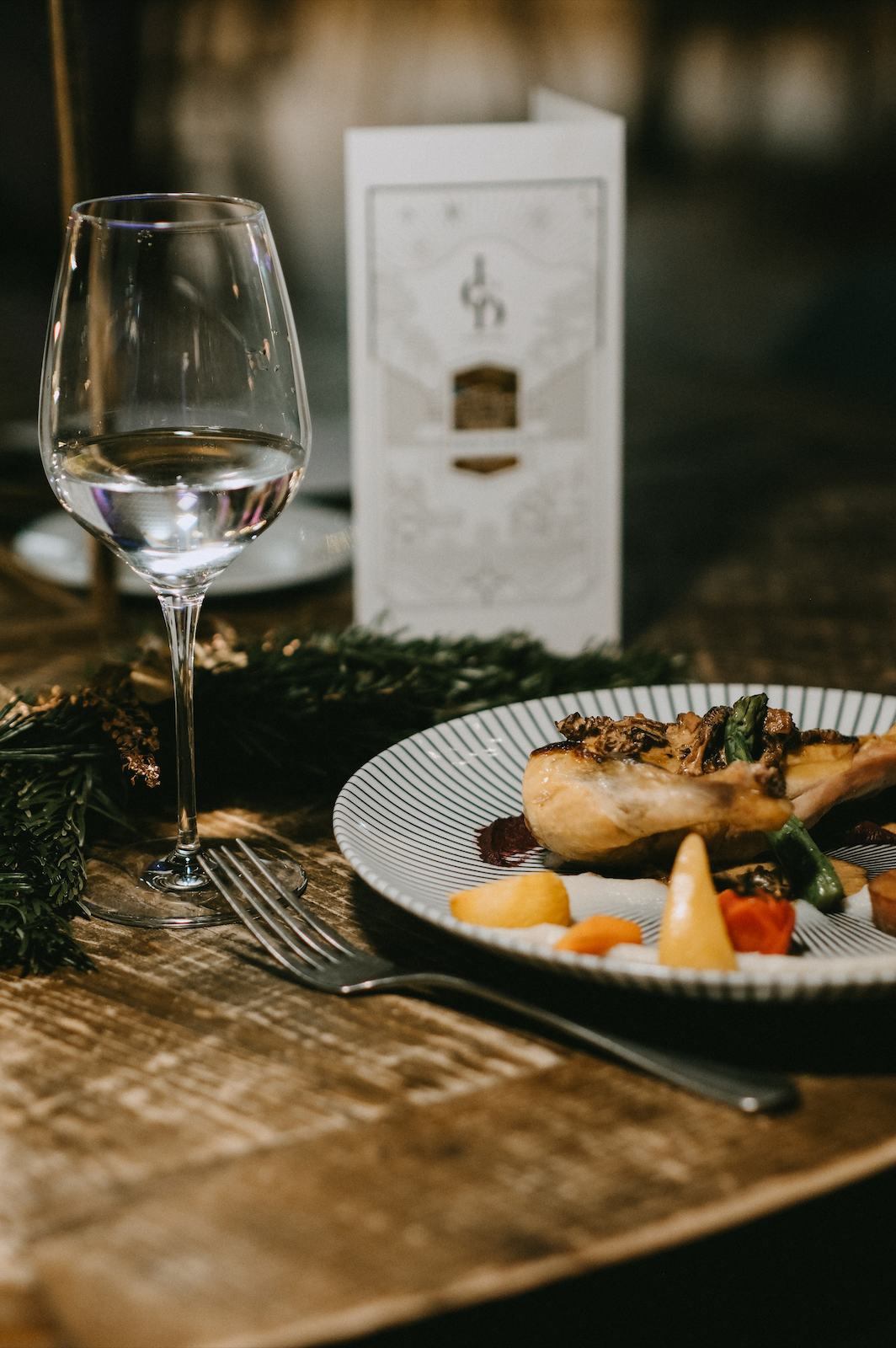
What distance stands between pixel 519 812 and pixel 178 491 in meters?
0.28

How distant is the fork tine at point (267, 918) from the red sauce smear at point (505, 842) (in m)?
0.12

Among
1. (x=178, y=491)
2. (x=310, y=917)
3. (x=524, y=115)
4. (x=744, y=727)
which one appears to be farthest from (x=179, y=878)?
(x=524, y=115)

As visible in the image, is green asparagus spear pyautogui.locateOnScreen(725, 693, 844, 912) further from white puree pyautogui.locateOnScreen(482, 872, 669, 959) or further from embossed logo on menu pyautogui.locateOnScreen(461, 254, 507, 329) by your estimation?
embossed logo on menu pyautogui.locateOnScreen(461, 254, 507, 329)

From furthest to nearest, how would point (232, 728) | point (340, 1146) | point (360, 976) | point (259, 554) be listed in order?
point (259, 554)
point (232, 728)
point (360, 976)
point (340, 1146)

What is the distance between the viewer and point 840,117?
4.06 m

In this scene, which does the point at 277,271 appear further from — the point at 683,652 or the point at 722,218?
the point at 722,218

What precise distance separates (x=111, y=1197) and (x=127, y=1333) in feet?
0.26

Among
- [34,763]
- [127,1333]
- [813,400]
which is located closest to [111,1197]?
[127,1333]

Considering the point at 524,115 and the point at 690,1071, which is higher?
the point at 524,115

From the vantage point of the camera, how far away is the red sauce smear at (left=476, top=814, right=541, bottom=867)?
78 centimetres

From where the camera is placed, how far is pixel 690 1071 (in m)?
0.59

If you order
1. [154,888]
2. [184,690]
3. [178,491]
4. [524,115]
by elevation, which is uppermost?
[524,115]

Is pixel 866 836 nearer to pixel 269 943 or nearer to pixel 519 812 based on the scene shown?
pixel 519 812

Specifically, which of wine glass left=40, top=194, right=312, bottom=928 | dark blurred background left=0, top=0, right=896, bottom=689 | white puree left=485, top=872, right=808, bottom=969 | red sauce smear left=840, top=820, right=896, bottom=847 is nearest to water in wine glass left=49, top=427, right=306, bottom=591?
wine glass left=40, top=194, right=312, bottom=928
